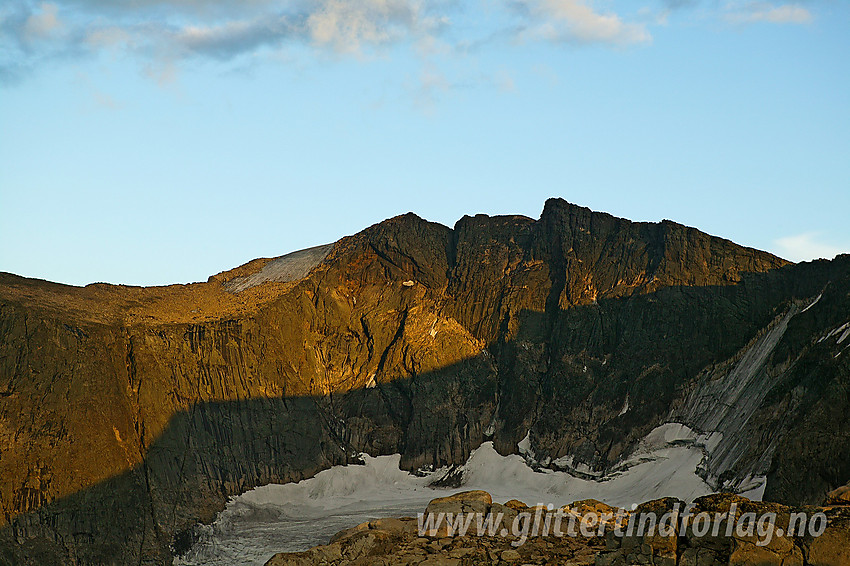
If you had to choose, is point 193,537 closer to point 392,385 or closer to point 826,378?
point 392,385

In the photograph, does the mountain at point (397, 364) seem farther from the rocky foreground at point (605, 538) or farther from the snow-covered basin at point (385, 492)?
the rocky foreground at point (605, 538)

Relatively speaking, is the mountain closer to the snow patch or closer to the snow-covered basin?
the snow patch

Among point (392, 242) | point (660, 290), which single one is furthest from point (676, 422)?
point (392, 242)

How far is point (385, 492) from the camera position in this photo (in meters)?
93.7

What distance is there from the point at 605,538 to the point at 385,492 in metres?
67.1

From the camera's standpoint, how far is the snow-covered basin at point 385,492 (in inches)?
3221

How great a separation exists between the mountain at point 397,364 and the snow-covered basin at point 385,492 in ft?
5.41

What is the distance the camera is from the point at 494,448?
9738 cm

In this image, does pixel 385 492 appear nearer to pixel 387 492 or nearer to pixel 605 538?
pixel 387 492

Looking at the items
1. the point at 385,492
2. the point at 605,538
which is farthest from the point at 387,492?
the point at 605,538

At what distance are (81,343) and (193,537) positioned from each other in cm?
1864

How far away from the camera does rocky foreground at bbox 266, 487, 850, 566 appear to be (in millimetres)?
23844

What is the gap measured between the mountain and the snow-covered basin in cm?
165

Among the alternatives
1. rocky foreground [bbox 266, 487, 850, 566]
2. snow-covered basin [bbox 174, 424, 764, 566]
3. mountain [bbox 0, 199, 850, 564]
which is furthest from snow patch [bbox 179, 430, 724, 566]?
rocky foreground [bbox 266, 487, 850, 566]
